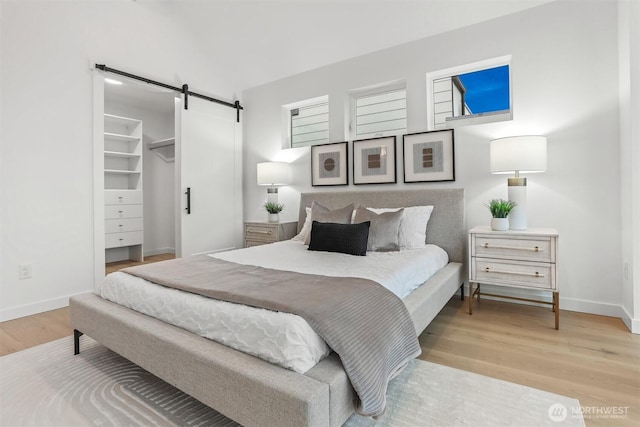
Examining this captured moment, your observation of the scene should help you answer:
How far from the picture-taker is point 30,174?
2957mm

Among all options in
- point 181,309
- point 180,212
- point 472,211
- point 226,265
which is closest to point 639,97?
point 472,211

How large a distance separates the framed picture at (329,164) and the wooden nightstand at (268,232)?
2.18 feet

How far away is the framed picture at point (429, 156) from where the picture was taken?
3.34 m

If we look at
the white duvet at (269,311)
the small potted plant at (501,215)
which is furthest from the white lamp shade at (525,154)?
the white duvet at (269,311)

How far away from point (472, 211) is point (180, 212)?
11.5 ft

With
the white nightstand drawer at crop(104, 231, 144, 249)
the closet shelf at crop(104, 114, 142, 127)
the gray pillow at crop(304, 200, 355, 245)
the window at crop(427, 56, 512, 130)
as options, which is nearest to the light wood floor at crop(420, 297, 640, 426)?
the gray pillow at crop(304, 200, 355, 245)

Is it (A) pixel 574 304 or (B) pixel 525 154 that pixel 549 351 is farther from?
(B) pixel 525 154

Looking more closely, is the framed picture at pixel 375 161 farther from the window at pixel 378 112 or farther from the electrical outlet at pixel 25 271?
the electrical outlet at pixel 25 271

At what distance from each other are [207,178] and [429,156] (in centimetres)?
296

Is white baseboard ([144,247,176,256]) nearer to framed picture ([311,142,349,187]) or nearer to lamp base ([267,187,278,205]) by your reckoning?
lamp base ([267,187,278,205])

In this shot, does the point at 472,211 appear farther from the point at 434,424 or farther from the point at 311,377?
the point at 311,377

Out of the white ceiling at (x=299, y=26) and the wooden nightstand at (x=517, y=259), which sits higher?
the white ceiling at (x=299, y=26)

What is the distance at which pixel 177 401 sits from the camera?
1.64m

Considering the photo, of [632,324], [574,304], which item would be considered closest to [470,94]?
[574,304]
